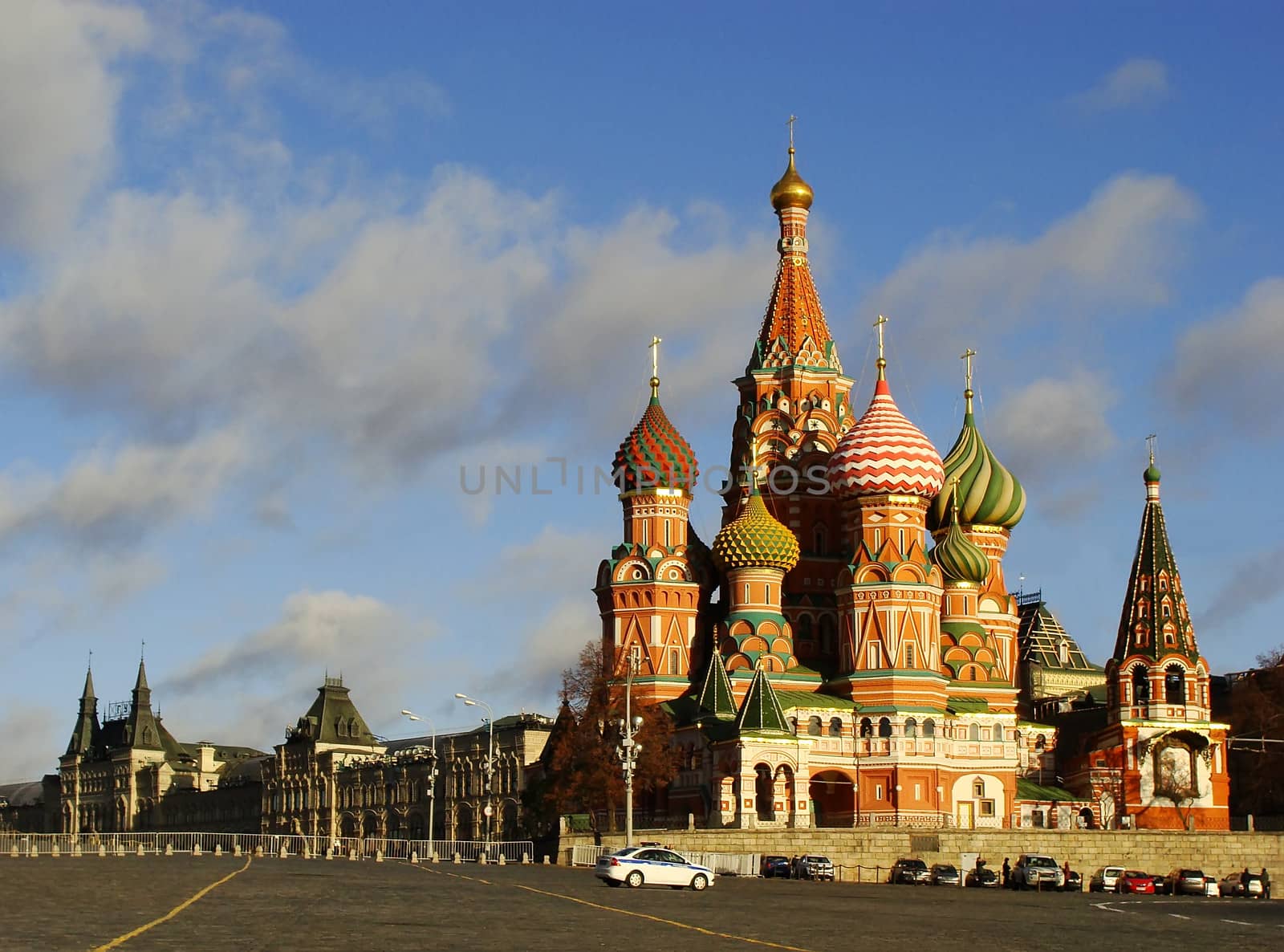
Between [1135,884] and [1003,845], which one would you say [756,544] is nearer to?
[1003,845]

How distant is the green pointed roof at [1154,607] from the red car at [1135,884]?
2590cm

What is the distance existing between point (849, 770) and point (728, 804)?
6.49 meters

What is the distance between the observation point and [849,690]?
255 feet

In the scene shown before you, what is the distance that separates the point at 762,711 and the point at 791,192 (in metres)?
28.4

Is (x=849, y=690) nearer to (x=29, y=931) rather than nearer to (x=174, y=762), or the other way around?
(x=29, y=931)

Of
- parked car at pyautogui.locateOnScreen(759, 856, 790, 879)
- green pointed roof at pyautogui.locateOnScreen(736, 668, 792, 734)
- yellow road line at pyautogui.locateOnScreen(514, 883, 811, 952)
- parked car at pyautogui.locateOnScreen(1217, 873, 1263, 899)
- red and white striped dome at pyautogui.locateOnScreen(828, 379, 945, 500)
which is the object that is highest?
red and white striped dome at pyautogui.locateOnScreen(828, 379, 945, 500)

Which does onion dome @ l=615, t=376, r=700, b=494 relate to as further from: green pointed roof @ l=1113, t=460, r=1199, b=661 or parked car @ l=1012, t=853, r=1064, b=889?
parked car @ l=1012, t=853, r=1064, b=889

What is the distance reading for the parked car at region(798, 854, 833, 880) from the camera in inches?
2191

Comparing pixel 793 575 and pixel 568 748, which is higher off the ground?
pixel 793 575

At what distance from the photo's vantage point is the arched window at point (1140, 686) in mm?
Answer: 81125

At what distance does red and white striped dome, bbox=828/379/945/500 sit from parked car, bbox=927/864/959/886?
84.1 feet

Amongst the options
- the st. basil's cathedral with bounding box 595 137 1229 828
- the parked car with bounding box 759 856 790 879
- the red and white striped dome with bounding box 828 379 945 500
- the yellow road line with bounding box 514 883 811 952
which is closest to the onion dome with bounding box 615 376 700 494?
the st. basil's cathedral with bounding box 595 137 1229 828

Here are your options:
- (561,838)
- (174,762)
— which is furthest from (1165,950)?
(174,762)

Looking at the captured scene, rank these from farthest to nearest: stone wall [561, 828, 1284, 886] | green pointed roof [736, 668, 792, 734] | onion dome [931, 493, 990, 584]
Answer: onion dome [931, 493, 990, 584] → green pointed roof [736, 668, 792, 734] → stone wall [561, 828, 1284, 886]
